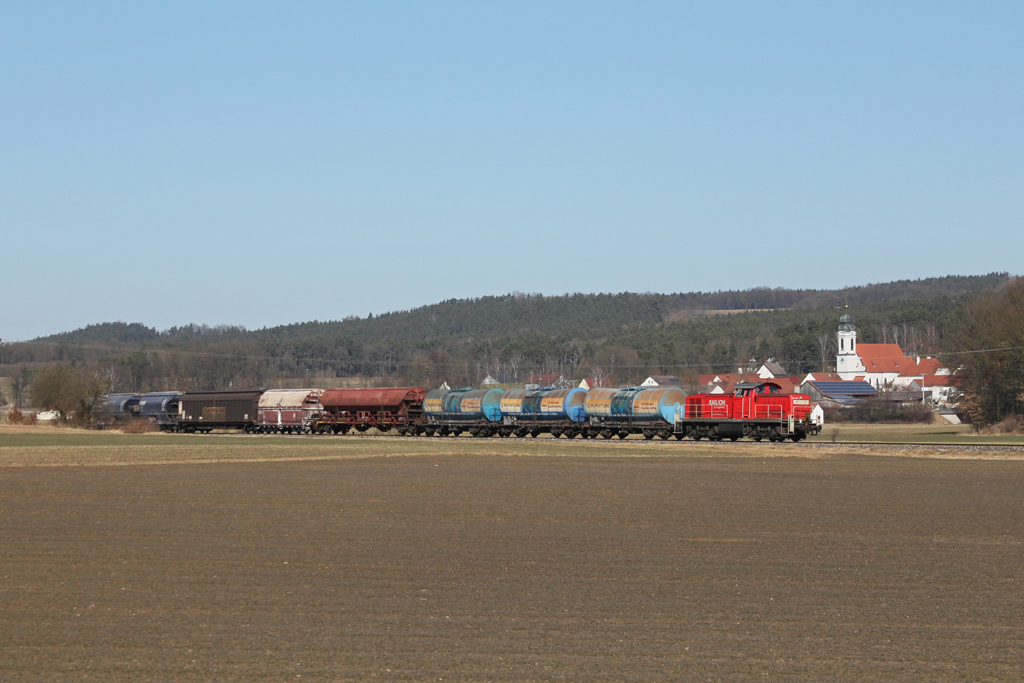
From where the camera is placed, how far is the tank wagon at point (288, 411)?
75438 millimetres

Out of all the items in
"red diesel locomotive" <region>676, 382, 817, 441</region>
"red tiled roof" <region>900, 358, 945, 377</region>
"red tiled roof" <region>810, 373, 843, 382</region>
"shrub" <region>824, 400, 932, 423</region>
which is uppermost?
"red tiled roof" <region>900, 358, 945, 377</region>

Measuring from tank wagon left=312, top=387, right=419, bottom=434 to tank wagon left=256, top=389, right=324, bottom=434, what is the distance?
2.05ft

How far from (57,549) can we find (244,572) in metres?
5.32

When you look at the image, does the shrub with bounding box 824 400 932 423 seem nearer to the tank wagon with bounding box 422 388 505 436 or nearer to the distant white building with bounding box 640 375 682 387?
the distant white building with bounding box 640 375 682 387

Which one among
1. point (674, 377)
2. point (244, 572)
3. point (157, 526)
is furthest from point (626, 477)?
point (674, 377)

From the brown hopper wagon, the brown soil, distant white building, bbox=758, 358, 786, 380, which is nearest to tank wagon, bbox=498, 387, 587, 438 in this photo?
the brown hopper wagon

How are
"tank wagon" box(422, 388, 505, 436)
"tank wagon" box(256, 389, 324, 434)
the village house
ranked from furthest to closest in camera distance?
the village house → "tank wagon" box(256, 389, 324, 434) → "tank wagon" box(422, 388, 505, 436)

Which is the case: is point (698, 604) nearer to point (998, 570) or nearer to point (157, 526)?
point (998, 570)

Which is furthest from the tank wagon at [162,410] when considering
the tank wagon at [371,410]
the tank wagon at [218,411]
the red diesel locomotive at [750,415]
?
the red diesel locomotive at [750,415]

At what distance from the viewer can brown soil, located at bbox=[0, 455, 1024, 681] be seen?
12344 millimetres

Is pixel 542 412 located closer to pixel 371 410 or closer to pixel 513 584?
pixel 371 410

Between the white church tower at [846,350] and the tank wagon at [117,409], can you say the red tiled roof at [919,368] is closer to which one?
the white church tower at [846,350]

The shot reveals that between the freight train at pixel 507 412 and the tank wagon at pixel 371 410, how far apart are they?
74 mm

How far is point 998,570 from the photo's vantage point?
58.6ft
